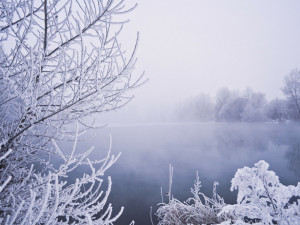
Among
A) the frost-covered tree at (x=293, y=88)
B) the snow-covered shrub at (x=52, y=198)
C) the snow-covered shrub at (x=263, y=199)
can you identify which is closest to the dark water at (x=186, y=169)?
the snow-covered shrub at (x=263, y=199)

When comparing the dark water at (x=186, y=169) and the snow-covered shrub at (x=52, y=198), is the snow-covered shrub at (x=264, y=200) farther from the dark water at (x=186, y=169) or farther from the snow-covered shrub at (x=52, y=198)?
the dark water at (x=186, y=169)

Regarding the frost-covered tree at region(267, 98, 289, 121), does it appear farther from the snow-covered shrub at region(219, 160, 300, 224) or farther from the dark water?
the snow-covered shrub at region(219, 160, 300, 224)

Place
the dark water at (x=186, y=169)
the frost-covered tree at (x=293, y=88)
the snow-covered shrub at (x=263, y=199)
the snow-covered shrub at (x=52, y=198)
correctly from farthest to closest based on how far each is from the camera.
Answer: the frost-covered tree at (x=293, y=88)
the dark water at (x=186, y=169)
the snow-covered shrub at (x=263, y=199)
the snow-covered shrub at (x=52, y=198)

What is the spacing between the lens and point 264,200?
10.2 feet

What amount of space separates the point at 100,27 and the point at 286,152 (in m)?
24.4

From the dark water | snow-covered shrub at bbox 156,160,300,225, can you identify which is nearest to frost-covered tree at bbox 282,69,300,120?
the dark water

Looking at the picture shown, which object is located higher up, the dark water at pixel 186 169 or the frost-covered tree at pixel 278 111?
the frost-covered tree at pixel 278 111

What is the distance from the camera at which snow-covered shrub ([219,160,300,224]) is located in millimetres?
2736

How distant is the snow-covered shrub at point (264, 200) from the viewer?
2736mm

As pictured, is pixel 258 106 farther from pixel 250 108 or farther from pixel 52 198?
pixel 52 198

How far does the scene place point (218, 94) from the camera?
62.7 meters

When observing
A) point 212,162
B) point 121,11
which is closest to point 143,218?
point 121,11

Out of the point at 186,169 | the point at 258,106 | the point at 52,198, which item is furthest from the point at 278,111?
the point at 52,198

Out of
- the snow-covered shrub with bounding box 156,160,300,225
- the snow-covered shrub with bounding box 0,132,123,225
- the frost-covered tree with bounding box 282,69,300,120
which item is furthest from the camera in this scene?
the frost-covered tree with bounding box 282,69,300,120
